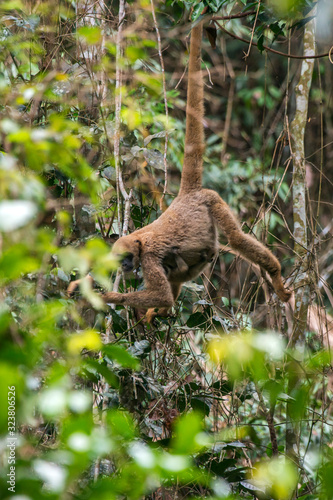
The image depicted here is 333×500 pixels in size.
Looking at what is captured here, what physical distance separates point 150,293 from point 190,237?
3.03 ft

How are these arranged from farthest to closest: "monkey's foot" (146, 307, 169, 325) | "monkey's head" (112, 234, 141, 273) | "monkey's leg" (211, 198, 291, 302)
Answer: "monkey's leg" (211, 198, 291, 302)
"monkey's foot" (146, 307, 169, 325)
"monkey's head" (112, 234, 141, 273)

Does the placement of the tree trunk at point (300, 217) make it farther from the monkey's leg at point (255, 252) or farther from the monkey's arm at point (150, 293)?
the monkey's arm at point (150, 293)

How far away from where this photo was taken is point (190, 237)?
536 cm

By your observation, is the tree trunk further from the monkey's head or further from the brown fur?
the monkey's head

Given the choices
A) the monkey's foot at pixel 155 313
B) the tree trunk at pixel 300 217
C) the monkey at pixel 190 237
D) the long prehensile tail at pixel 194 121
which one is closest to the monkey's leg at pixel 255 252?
the monkey at pixel 190 237

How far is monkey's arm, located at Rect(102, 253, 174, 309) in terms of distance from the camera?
4559mm

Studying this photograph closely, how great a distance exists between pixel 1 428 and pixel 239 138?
13.6 meters

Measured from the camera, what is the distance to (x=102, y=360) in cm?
371

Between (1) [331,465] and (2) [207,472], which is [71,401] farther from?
(2) [207,472]

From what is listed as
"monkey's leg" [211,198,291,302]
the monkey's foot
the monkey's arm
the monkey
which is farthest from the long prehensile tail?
the monkey's foot

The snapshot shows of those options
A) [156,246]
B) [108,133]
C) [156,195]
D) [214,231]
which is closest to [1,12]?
[108,133]

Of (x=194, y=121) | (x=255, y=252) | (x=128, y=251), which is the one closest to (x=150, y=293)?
(x=128, y=251)

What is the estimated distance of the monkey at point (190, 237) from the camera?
4.88 m

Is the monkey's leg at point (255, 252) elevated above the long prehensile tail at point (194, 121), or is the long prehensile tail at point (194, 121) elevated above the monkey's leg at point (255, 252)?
the long prehensile tail at point (194, 121)
